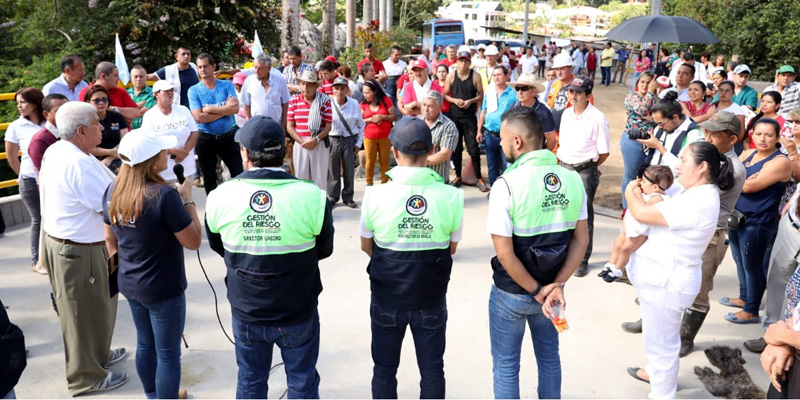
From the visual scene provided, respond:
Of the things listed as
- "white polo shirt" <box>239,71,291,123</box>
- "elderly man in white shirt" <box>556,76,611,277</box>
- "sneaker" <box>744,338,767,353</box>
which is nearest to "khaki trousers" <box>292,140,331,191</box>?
"white polo shirt" <box>239,71,291,123</box>

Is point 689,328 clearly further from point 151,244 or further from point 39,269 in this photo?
point 39,269

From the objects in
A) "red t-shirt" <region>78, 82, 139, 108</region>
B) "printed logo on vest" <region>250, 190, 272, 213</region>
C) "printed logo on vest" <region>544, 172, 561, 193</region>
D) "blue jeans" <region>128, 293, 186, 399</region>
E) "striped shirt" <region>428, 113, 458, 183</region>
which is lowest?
"blue jeans" <region>128, 293, 186, 399</region>

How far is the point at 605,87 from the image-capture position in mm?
26000

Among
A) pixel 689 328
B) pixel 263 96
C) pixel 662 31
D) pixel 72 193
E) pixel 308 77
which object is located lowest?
pixel 689 328

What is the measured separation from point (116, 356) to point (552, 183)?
3331 millimetres

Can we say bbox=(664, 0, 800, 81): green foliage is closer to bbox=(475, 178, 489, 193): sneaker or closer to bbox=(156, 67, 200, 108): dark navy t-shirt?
bbox=(475, 178, 489, 193): sneaker

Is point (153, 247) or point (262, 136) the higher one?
point (262, 136)

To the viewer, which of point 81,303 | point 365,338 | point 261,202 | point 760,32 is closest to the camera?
point 261,202

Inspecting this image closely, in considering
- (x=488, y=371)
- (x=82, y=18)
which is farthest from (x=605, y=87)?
(x=488, y=371)

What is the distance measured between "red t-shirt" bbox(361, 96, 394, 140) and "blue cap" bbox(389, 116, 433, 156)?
4.72 meters

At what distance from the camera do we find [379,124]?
8.24 metres

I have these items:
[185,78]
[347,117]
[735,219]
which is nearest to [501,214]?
[735,219]

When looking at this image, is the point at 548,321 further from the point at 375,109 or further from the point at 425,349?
the point at 375,109

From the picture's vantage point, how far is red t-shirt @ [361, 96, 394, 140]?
8.21 m
